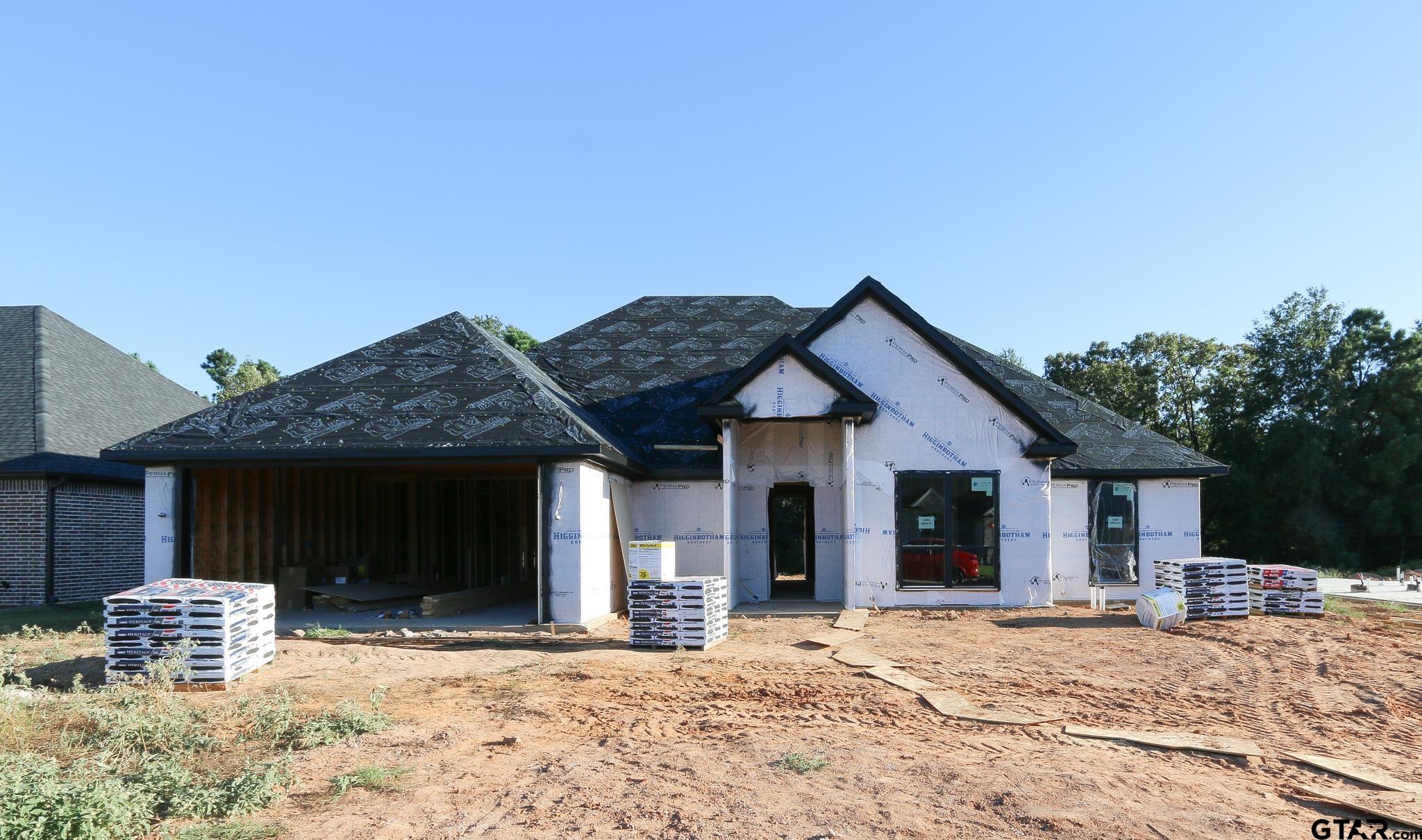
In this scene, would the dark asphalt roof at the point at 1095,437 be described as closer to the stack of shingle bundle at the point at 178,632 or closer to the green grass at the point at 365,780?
the stack of shingle bundle at the point at 178,632

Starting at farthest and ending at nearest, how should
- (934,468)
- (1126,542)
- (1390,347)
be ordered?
(1390,347) → (1126,542) → (934,468)

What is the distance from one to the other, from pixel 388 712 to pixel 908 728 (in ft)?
16.0

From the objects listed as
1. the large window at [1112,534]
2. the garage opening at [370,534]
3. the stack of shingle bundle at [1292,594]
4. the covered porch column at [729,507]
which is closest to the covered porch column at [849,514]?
the covered porch column at [729,507]

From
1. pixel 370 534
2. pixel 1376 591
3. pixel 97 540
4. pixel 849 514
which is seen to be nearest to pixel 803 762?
pixel 849 514

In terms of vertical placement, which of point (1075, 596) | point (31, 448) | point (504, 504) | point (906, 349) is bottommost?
point (1075, 596)

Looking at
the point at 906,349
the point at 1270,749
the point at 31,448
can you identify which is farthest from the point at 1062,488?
the point at 31,448

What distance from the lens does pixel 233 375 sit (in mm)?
45781

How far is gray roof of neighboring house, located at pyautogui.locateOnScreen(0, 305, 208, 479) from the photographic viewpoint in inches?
750

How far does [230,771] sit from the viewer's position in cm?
680

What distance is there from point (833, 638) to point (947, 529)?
453 centimetres

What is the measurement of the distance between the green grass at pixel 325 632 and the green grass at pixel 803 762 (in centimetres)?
918

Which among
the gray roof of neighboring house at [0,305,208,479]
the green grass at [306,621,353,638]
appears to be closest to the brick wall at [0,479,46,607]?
the gray roof of neighboring house at [0,305,208,479]

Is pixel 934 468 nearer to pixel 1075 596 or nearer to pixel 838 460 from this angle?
pixel 838 460

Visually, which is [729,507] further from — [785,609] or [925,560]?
[925,560]
